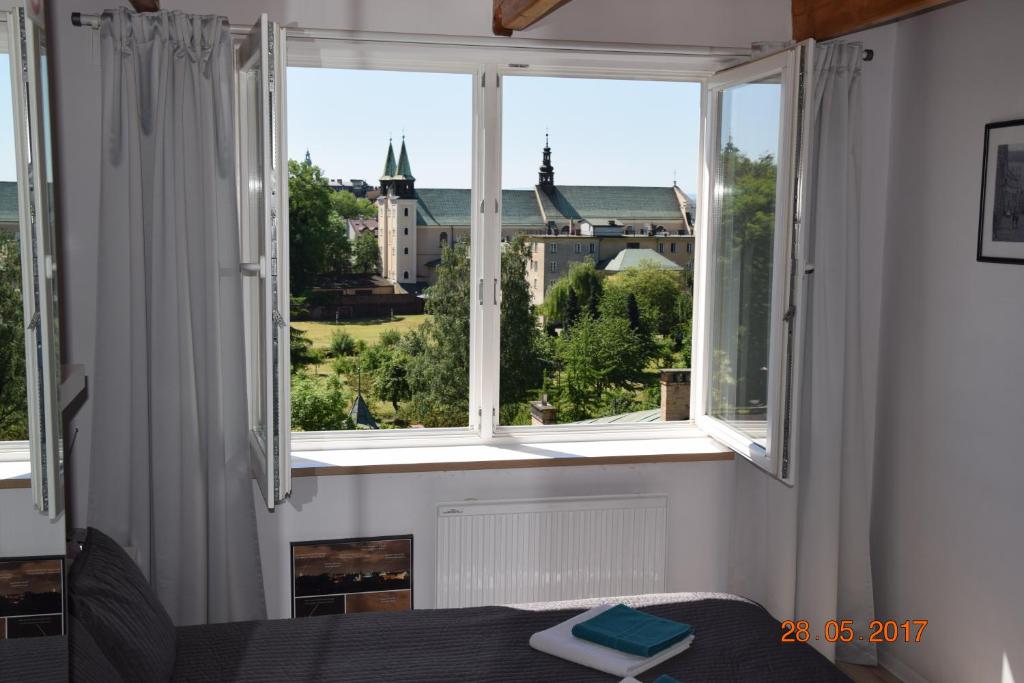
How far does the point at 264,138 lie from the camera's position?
2.42 meters

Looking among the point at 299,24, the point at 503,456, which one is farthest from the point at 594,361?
the point at 299,24

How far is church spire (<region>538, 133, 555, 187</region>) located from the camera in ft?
11.2

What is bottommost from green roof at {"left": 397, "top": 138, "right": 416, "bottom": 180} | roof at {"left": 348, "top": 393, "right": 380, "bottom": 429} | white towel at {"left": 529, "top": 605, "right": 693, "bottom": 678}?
white towel at {"left": 529, "top": 605, "right": 693, "bottom": 678}

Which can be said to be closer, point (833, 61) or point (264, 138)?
point (264, 138)

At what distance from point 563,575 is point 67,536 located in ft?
9.99

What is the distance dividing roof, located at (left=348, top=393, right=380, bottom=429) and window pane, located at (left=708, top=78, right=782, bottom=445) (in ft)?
4.23

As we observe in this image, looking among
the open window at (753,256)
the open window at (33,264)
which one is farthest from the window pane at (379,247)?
the open window at (33,264)

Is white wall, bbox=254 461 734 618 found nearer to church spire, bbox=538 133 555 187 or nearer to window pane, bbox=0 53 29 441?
church spire, bbox=538 133 555 187

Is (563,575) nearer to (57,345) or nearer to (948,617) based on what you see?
(948,617)

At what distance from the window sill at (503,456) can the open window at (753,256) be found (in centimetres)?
17

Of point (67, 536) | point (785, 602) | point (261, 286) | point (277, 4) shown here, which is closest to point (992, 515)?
point (785, 602)

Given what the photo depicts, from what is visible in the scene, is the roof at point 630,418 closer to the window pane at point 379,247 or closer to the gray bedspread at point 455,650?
the window pane at point 379,247

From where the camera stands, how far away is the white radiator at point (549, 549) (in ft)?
10.7
